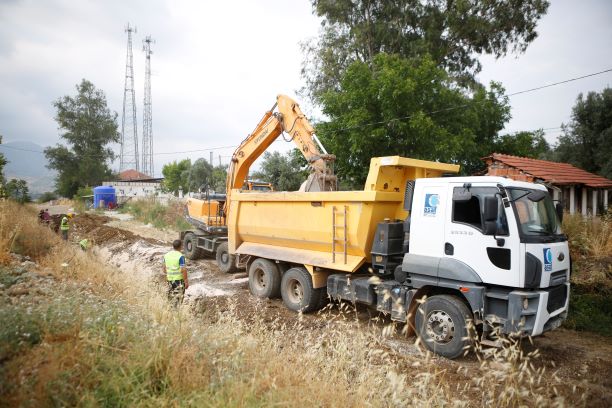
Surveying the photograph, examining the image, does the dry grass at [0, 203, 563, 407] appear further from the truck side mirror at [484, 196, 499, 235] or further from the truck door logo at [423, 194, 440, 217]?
the truck door logo at [423, 194, 440, 217]

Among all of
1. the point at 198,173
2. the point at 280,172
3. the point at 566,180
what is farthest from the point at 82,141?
the point at 566,180

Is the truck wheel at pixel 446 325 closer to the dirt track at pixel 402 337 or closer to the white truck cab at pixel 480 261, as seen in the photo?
the white truck cab at pixel 480 261

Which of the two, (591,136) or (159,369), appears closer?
(159,369)

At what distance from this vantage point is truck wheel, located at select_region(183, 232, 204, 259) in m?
12.8

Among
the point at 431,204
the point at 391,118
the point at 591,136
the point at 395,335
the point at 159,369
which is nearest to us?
the point at 159,369

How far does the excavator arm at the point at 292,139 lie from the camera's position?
8.21m

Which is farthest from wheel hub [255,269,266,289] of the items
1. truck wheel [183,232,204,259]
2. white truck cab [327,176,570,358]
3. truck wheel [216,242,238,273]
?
truck wheel [183,232,204,259]

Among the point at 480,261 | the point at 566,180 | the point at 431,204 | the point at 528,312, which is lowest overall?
the point at 528,312

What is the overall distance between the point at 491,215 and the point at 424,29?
55.4 feet

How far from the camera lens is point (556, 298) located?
200 inches

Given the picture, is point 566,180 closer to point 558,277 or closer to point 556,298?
point 558,277

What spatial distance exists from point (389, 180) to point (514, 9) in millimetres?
16795

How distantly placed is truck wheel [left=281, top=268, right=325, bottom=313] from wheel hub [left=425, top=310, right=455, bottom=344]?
8.04 feet

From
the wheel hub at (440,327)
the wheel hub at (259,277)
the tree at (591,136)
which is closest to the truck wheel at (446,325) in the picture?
the wheel hub at (440,327)
